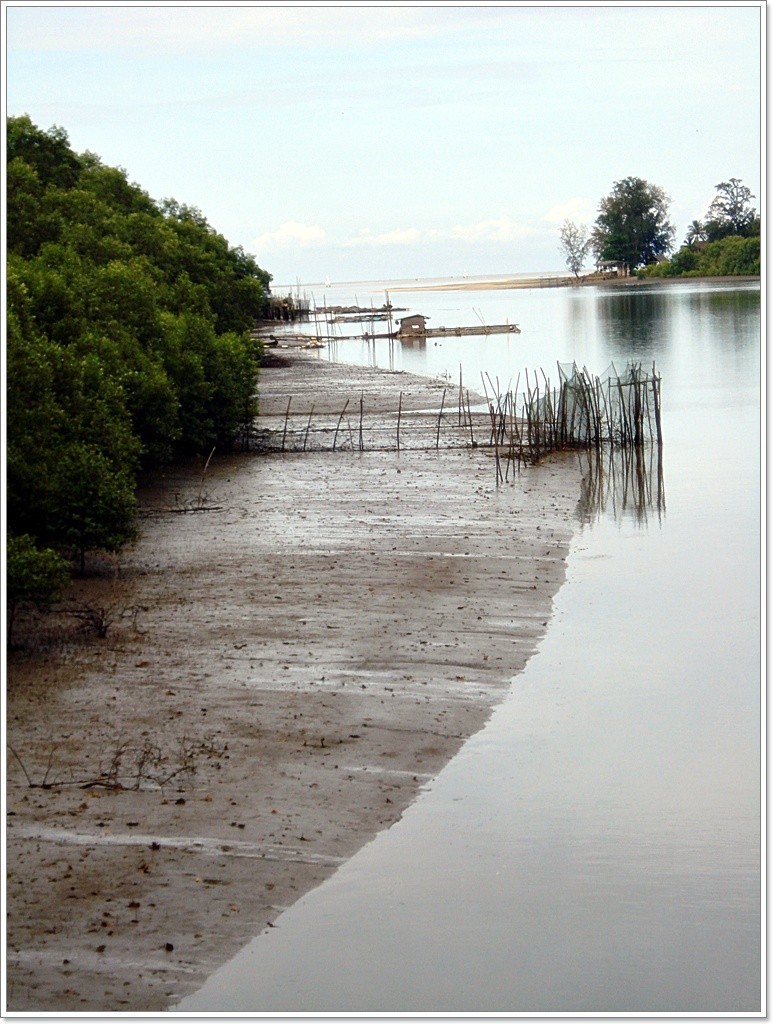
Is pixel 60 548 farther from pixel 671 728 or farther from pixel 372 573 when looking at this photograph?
pixel 671 728

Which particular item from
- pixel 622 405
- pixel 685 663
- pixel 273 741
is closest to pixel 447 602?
pixel 685 663

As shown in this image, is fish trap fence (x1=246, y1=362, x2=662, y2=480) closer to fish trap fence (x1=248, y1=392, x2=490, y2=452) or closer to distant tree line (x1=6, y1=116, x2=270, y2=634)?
fish trap fence (x1=248, y1=392, x2=490, y2=452)

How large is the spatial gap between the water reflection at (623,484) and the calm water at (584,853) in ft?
17.9

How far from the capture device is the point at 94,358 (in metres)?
22.4

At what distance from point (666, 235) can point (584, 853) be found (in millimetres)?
177598

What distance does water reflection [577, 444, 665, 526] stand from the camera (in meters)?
29.6

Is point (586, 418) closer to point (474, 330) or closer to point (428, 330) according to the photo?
point (428, 330)

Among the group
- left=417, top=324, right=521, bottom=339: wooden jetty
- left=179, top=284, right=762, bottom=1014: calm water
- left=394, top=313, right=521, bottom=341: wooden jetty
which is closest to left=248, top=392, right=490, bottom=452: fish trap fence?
left=179, top=284, right=762, bottom=1014: calm water

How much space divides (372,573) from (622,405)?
1693 cm

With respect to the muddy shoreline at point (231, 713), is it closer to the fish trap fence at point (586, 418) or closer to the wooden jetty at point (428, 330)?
the fish trap fence at point (586, 418)

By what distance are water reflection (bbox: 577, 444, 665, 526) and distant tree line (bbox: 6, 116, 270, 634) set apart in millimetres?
10020

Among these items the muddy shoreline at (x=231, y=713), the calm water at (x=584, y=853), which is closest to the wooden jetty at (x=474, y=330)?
the muddy shoreline at (x=231, y=713)

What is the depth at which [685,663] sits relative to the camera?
18516mm

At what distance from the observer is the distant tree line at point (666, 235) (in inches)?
6117
